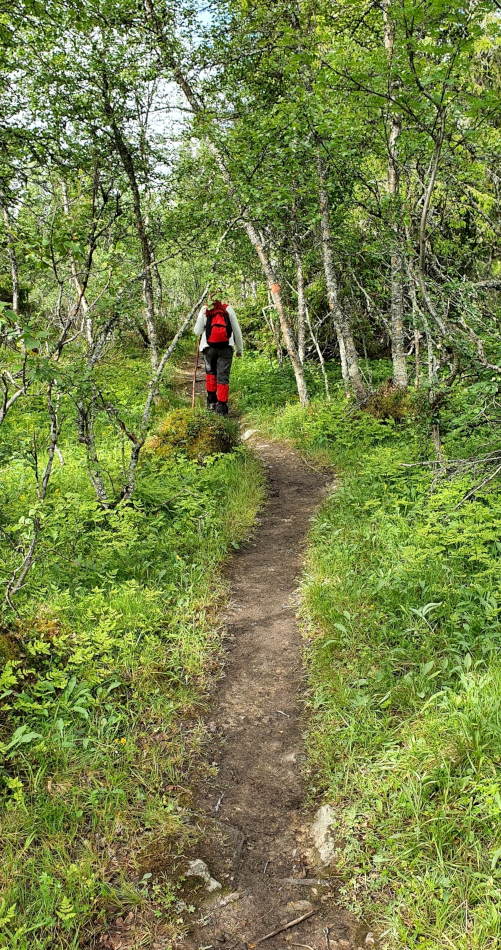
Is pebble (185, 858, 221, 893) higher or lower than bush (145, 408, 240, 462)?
lower

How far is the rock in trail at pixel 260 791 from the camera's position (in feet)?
8.34

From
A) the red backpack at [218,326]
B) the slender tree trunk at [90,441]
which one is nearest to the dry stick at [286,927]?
the slender tree trunk at [90,441]

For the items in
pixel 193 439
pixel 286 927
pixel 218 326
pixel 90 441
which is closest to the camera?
pixel 286 927

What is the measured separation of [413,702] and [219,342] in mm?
7447

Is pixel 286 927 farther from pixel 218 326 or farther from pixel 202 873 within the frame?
pixel 218 326

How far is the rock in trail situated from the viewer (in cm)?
254

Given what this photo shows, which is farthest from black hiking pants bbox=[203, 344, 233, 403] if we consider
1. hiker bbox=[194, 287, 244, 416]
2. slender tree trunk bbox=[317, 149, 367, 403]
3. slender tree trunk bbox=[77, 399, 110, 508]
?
slender tree trunk bbox=[77, 399, 110, 508]

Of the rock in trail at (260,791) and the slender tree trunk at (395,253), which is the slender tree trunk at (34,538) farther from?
the slender tree trunk at (395,253)

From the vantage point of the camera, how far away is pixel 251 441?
10.2m

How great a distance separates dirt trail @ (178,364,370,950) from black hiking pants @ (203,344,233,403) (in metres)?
4.70

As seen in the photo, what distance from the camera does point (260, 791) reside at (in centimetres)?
330

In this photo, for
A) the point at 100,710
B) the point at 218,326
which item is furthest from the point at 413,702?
the point at 218,326

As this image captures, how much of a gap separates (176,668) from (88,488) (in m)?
2.91

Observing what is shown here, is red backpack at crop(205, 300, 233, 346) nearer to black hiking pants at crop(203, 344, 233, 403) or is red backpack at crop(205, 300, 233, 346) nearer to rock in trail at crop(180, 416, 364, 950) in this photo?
black hiking pants at crop(203, 344, 233, 403)
